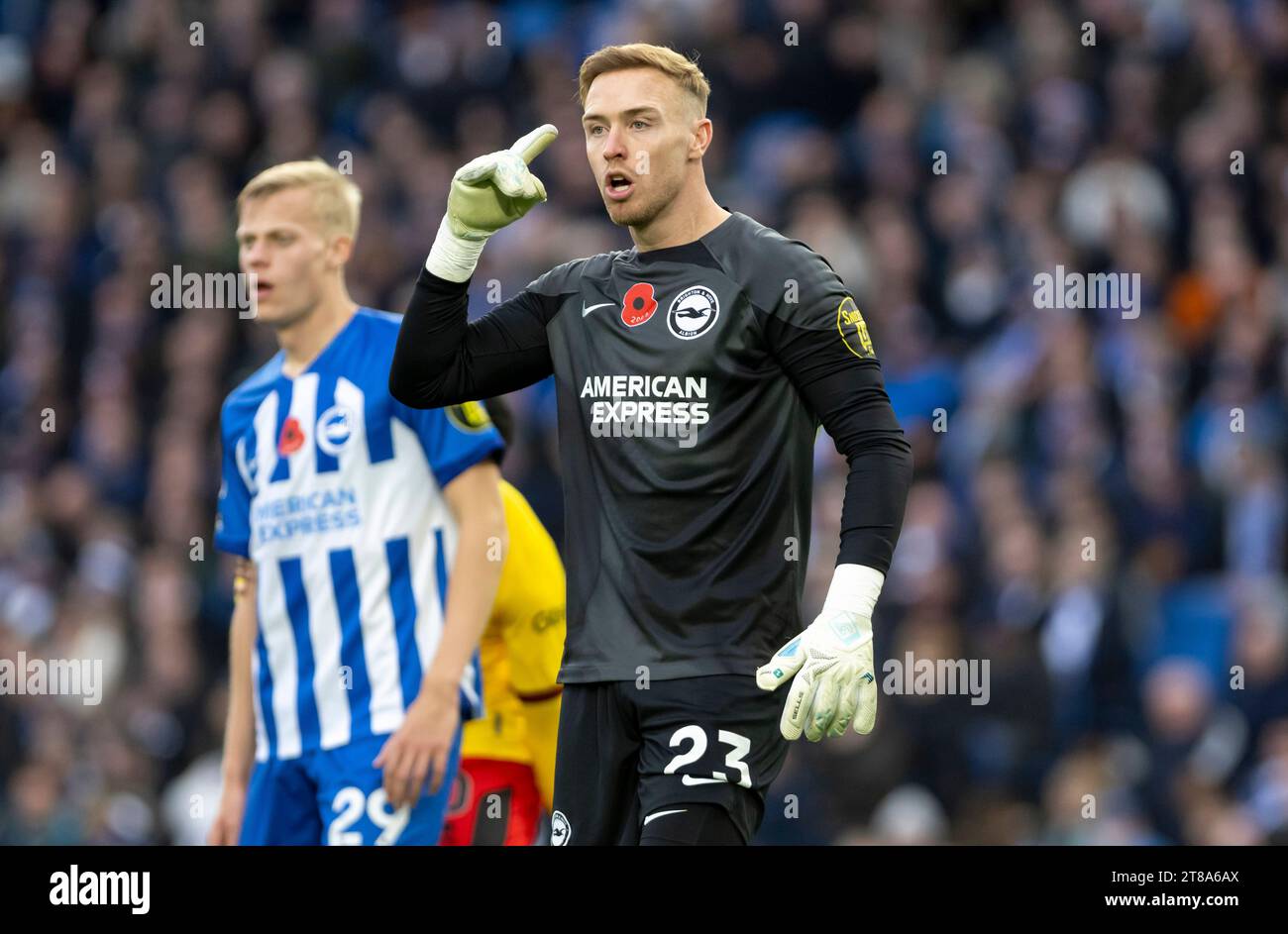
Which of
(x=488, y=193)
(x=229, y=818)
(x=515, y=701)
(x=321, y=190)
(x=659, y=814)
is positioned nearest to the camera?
(x=659, y=814)

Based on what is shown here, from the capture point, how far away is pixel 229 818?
5.98m

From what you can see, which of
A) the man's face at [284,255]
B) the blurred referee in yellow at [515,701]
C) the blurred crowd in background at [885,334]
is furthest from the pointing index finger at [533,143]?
the blurred crowd in background at [885,334]

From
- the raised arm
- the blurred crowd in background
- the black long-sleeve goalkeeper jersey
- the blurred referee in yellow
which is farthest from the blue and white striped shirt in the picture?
the blurred crowd in background

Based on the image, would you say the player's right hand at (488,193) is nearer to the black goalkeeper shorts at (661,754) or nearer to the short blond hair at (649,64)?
the short blond hair at (649,64)

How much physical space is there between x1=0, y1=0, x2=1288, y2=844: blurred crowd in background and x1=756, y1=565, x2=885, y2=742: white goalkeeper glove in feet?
15.6

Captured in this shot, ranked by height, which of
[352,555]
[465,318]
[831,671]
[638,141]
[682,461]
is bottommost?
[831,671]

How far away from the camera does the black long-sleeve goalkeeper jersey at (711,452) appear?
4402 mm

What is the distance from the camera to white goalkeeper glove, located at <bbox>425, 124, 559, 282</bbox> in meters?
4.64

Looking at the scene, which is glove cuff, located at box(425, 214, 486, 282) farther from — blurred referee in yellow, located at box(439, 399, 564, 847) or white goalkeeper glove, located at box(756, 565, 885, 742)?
blurred referee in yellow, located at box(439, 399, 564, 847)

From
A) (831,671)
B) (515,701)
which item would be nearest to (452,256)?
(831,671)

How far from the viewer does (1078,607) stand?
955cm

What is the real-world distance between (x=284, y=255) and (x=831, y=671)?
2652mm

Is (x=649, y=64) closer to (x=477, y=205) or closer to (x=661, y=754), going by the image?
(x=477, y=205)

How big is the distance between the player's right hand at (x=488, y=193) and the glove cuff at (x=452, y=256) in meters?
0.01
